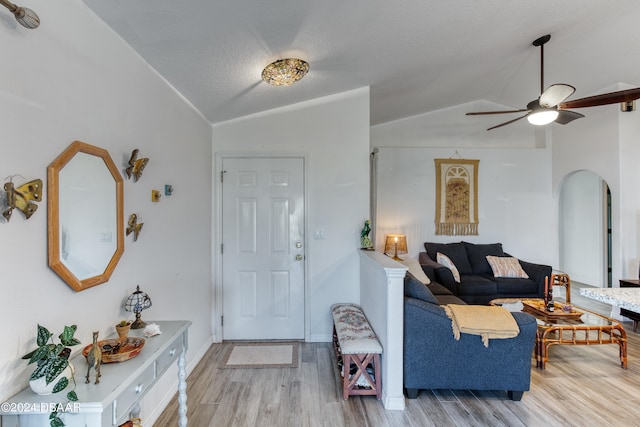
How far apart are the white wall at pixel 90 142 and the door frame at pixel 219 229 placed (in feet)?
1.86

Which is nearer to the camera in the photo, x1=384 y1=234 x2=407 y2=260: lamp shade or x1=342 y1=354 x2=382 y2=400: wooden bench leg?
x1=342 y1=354 x2=382 y2=400: wooden bench leg

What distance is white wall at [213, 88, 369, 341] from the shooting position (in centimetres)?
341

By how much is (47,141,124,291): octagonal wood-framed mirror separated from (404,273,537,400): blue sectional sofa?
191 cm

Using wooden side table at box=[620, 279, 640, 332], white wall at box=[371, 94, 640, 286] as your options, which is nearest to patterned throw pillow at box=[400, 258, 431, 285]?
white wall at box=[371, 94, 640, 286]

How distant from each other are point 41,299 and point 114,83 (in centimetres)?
117

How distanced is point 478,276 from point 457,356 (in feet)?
8.27

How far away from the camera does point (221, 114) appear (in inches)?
126

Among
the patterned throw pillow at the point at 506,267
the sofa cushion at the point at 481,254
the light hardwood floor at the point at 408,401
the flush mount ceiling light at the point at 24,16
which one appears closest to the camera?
the flush mount ceiling light at the point at 24,16

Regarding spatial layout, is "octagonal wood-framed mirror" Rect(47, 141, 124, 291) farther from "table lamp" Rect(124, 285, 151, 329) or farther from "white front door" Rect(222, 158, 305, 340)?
"white front door" Rect(222, 158, 305, 340)

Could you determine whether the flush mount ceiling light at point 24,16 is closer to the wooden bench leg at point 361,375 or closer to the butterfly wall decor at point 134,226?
the butterfly wall decor at point 134,226

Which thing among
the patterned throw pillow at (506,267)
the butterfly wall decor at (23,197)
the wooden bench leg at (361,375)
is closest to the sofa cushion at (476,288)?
the patterned throw pillow at (506,267)

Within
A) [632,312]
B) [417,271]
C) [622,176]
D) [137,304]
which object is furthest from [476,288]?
[137,304]

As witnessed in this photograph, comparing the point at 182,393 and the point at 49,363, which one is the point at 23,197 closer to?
the point at 49,363

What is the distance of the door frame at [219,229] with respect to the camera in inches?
134
